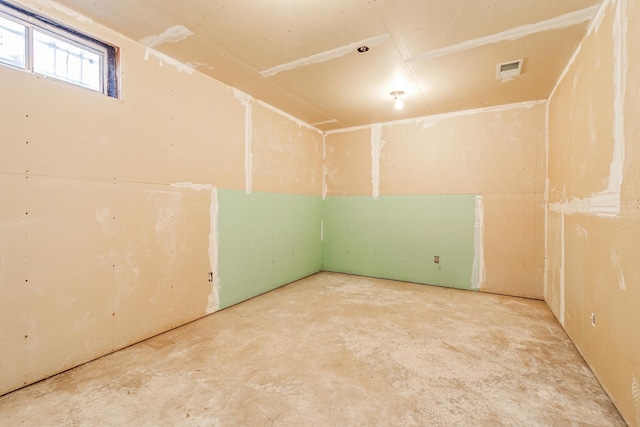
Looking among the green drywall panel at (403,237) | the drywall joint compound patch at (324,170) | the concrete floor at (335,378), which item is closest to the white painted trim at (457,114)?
the drywall joint compound patch at (324,170)

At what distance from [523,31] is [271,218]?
3.28 m

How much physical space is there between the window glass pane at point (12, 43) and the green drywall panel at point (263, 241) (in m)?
1.79

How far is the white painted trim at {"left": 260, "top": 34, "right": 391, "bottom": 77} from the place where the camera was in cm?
243

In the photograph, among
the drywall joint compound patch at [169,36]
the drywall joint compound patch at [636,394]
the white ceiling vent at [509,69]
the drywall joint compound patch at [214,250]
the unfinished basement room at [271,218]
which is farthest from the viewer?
the drywall joint compound patch at [214,250]

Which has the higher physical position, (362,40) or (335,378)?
(362,40)

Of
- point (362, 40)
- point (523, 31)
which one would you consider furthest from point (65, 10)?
point (523, 31)

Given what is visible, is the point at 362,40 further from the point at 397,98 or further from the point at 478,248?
the point at 478,248

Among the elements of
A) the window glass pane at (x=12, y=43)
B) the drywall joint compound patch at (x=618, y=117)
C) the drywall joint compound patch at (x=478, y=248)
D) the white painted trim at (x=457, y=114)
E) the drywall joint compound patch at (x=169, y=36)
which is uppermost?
the drywall joint compound patch at (x=169, y=36)

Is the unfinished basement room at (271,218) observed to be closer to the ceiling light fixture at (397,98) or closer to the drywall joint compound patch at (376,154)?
the ceiling light fixture at (397,98)

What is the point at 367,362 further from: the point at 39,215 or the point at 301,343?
the point at 39,215

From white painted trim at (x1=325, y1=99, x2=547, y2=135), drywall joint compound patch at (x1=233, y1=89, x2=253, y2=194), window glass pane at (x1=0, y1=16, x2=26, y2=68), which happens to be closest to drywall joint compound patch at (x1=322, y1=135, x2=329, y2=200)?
white painted trim at (x1=325, y1=99, x2=547, y2=135)

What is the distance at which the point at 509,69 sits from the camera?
2.94m

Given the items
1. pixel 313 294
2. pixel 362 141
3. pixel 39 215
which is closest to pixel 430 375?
pixel 313 294

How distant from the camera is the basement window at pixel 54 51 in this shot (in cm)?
188
